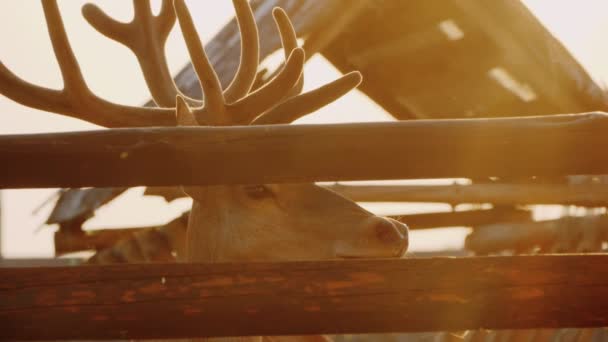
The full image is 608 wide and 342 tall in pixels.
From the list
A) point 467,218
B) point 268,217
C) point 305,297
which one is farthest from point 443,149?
point 467,218

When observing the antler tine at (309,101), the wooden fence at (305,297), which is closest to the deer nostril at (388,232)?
the antler tine at (309,101)

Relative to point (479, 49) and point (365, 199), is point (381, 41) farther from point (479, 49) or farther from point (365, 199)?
point (365, 199)

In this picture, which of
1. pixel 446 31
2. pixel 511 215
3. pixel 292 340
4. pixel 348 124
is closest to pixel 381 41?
pixel 446 31

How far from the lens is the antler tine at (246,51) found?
10.0ft

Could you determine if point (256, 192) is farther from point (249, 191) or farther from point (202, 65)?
point (202, 65)

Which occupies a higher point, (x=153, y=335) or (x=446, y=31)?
(x=446, y=31)

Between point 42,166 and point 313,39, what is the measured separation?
3.27 metres

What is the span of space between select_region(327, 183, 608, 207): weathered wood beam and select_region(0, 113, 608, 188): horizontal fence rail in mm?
3921

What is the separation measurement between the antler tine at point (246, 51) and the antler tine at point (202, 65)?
251mm

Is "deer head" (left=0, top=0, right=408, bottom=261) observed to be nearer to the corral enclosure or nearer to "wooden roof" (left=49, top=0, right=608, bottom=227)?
the corral enclosure

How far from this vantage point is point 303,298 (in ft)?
5.30

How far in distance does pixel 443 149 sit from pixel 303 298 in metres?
0.42

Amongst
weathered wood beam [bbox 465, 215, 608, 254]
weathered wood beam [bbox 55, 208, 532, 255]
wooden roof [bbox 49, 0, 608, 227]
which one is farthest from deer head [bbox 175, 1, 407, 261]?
weathered wood beam [bbox 465, 215, 608, 254]

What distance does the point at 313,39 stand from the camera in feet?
16.0
